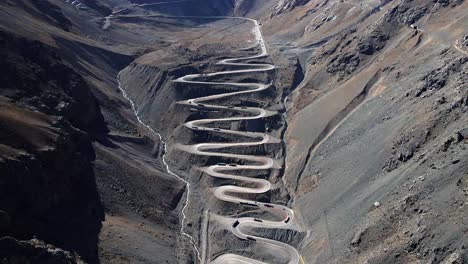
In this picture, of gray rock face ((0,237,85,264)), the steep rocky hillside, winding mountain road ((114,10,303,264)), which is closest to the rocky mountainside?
gray rock face ((0,237,85,264))

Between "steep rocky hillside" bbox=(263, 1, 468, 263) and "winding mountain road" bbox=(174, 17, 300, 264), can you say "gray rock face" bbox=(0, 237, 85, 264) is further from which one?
"steep rocky hillside" bbox=(263, 1, 468, 263)

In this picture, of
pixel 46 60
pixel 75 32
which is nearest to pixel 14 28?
pixel 46 60

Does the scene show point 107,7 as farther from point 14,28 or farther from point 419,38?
point 419,38

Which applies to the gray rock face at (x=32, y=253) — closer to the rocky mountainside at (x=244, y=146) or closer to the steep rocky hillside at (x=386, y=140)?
the rocky mountainside at (x=244, y=146)

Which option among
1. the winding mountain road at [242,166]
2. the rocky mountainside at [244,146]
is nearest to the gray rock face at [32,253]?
the rocky mountainside at [244,146]

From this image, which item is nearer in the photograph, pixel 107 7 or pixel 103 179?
pixel 103 179

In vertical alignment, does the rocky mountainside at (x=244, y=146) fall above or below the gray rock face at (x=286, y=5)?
below

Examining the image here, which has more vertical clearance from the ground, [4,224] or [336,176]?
[4,224]

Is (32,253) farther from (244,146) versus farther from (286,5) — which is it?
(286,5)

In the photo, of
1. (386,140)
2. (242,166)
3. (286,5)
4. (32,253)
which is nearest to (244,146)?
(242,166)
